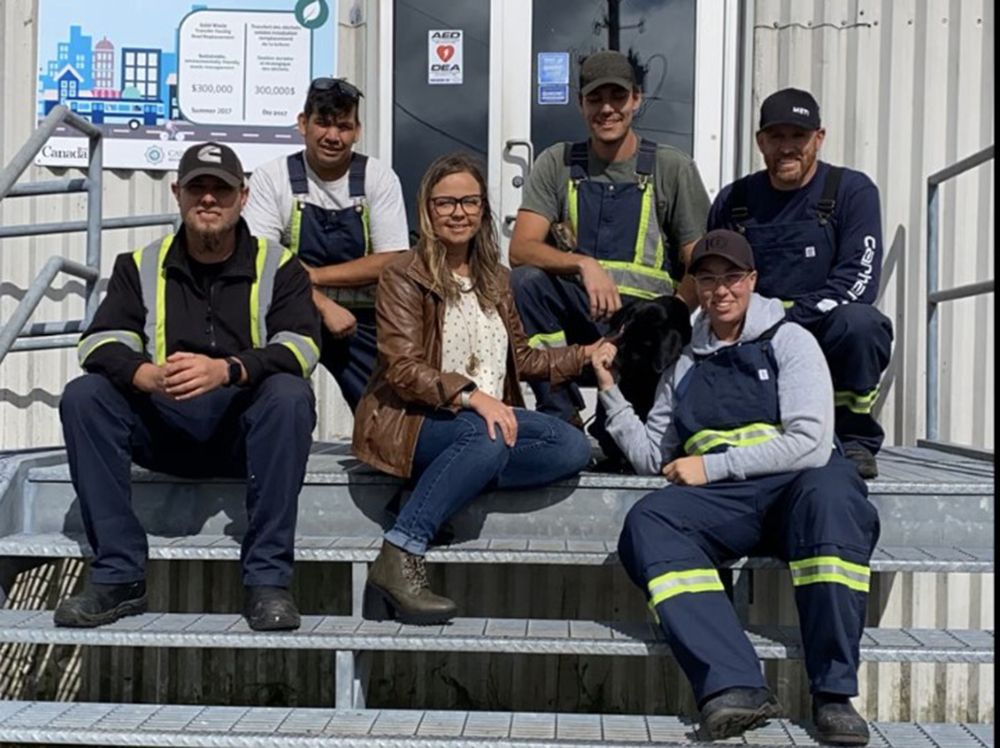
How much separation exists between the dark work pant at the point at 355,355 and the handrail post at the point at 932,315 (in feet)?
7.10

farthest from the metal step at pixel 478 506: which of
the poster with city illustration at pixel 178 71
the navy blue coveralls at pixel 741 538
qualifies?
the poster with city illustration at pixel 178 71

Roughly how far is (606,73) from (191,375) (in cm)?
172

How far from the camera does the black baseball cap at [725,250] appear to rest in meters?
3.33

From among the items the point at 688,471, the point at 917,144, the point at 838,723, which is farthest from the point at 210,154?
the point at 917,144

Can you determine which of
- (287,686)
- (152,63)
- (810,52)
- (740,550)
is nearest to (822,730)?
(740,550)

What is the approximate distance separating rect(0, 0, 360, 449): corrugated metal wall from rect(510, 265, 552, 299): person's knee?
1466 mm

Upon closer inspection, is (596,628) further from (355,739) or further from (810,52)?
(810,52)

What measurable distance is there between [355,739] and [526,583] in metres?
1.63

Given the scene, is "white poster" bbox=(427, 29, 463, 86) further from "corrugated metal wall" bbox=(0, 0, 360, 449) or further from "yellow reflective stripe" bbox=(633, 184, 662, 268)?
"yellow reflective stripe" bbox=(633, 184, 662, 268)

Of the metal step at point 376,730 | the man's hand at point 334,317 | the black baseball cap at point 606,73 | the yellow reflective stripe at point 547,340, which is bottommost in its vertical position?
the metal step at point 376,730

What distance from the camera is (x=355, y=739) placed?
3068 millimetres

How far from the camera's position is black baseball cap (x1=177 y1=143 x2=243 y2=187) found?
136 inches

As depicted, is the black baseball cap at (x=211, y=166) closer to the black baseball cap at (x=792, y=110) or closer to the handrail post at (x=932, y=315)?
the black baseball cap at (x=792, y=110)

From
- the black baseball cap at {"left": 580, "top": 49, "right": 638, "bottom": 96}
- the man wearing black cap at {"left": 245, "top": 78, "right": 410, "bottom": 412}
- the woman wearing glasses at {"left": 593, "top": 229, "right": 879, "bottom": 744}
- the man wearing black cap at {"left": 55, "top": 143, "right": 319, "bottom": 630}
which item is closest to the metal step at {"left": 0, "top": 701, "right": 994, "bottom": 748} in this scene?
the woman wearing glasses at {"left": 593, "top": 229, "right": 879, "bottom": 744}
